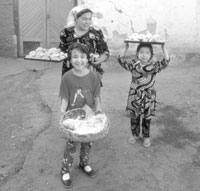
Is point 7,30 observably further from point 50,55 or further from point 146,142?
point 146,142

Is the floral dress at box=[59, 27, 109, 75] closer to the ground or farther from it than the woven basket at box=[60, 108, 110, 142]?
farther from it

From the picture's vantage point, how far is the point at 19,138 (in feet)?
12.1

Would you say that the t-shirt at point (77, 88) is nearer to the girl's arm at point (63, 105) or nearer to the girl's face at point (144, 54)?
the girl's arm at point (63, 105)

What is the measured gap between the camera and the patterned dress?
3.26 m

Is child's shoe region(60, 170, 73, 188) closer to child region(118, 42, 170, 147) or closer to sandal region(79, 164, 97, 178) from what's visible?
sandal region(79, 164, 97, 178)

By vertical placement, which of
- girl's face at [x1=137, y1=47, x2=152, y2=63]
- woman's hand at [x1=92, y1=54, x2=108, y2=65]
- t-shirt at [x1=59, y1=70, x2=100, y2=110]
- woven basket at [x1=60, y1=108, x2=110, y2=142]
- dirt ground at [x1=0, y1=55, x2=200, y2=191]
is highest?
girl's face at [x1=137, y1=47, x2=152, y2=63]

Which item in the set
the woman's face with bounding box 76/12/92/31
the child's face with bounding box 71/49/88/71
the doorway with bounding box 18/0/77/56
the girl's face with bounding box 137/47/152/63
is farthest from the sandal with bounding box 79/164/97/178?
the doorway with bounding box 18/0/77/56

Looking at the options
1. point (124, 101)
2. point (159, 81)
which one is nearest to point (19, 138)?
point (124, 101)

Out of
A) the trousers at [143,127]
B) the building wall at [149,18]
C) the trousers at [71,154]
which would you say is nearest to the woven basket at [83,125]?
the trousers at [71,154]

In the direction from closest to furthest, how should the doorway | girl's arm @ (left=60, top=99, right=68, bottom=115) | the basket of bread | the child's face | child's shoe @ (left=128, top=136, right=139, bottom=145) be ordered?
the child's face, girl's arm @ (left=60, top=99, right=68, bottom=115), the basket of bread, child's shoe @ (left=128, top=136, right=139, bottom=145), the doorway

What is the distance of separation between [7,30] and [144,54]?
5278 mm


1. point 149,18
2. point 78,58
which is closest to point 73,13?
point 78,58

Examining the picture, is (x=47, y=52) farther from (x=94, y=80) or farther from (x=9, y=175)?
(x=9, y=175)

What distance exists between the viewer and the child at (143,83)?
320 cm
